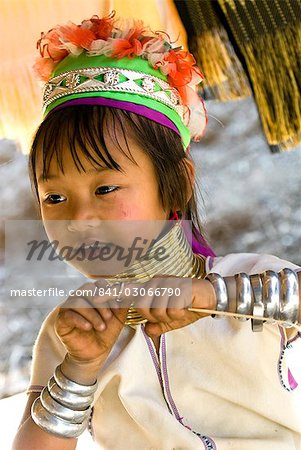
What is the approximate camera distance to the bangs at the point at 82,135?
125 cm

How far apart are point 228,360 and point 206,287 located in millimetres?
303

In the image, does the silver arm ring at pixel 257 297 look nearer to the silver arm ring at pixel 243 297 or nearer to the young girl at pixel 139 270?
the silver arm ring at pixel 243 297

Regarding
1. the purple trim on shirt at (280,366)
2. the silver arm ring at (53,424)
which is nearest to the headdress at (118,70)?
the purple trim on shirt at (280,366)

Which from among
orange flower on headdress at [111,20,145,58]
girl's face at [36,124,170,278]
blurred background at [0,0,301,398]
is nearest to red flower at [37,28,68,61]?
orange flower on headdress at [111,20,145,58]

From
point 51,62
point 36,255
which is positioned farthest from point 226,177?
point 51,62

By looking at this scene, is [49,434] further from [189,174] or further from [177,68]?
[177,68]

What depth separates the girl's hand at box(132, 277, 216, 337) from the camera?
3.35 ft

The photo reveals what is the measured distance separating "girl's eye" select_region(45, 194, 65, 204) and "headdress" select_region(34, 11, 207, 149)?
0.57 feet

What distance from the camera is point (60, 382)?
3.85 feet

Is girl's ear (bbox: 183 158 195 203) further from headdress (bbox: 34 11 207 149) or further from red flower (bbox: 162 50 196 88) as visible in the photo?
red flower (bbox: 162 50 196 88)

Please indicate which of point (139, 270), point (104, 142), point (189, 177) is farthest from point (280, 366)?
Answer: point (104, 142)

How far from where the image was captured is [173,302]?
103 cm

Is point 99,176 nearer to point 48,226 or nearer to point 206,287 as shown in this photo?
point 48,226

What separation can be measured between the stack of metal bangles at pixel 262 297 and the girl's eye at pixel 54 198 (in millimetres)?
326
